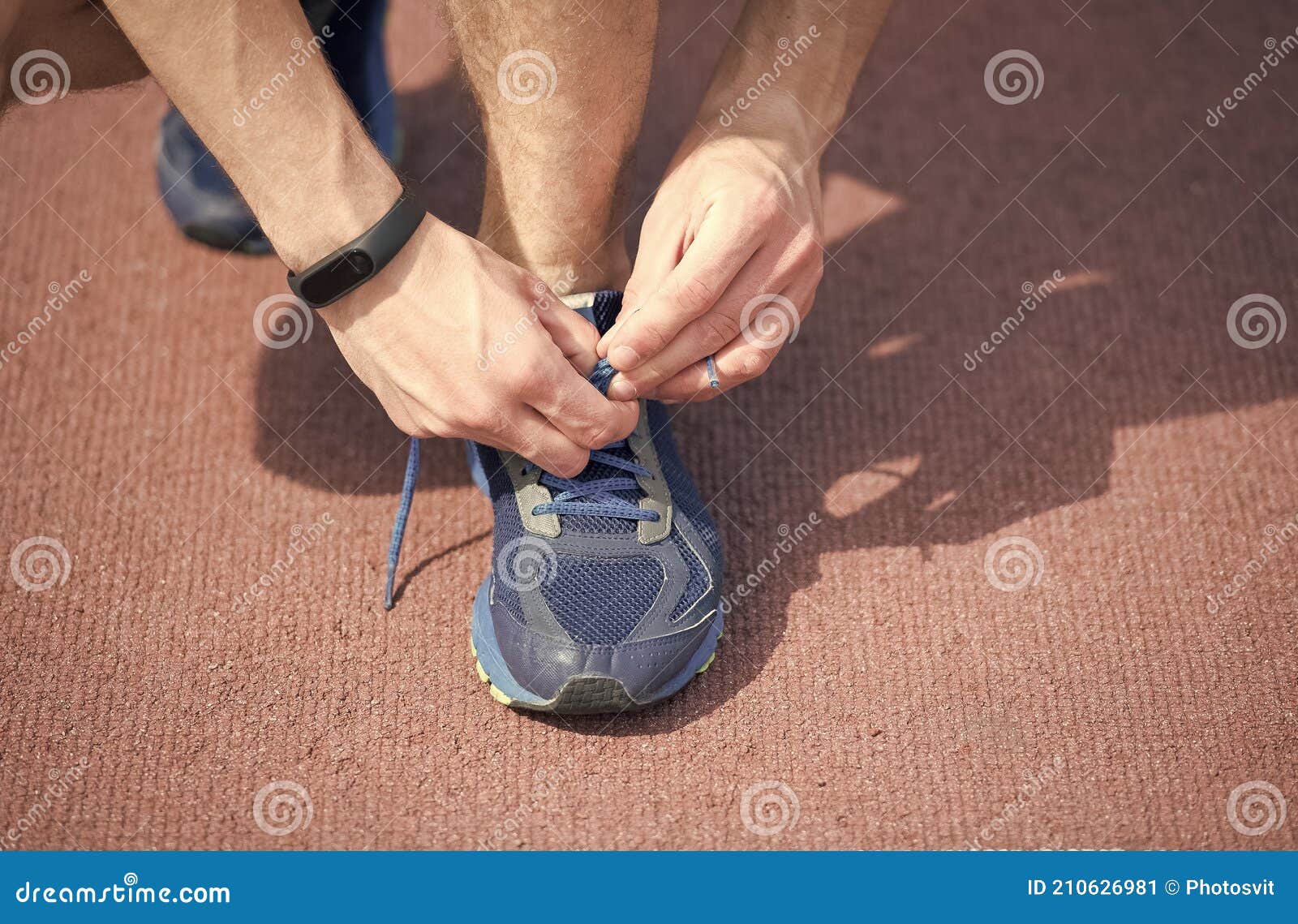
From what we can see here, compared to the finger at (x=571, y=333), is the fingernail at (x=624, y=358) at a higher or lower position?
higher

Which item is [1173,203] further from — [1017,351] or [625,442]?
[625,442]

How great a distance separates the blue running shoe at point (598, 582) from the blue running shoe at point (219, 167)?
1.45 feet

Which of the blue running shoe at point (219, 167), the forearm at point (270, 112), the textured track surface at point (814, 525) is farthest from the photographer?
the blue running shoe at point (219, 167)

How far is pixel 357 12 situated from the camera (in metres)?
1.13

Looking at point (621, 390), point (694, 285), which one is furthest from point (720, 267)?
point (621, 390)

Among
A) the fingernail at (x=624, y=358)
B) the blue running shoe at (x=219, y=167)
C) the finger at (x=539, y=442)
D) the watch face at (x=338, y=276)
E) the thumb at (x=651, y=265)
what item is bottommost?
the blue running shoe at (x=219, y=167)

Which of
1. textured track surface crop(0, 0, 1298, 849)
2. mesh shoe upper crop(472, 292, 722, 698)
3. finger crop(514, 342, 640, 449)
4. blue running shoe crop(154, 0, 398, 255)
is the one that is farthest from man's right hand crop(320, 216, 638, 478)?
blue running shoe crop(154, 0, 398, 255)

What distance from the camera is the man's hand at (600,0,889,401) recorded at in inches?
30.8

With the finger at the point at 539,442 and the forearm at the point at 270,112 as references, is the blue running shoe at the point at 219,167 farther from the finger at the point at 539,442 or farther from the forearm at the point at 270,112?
the finger at the point at 539,442

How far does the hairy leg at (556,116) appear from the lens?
808 millimetres

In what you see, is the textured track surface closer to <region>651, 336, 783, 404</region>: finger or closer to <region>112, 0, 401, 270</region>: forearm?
<region>651, 336, 783, 404</region>: finger

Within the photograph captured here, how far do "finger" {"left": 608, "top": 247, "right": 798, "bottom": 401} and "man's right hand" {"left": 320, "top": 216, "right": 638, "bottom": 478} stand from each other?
45 mm

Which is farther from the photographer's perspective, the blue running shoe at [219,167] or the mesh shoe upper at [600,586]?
the blue running shoe at [219,167]

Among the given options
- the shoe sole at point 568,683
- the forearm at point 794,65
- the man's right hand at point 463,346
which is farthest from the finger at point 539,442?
the forearm at point 794,65
